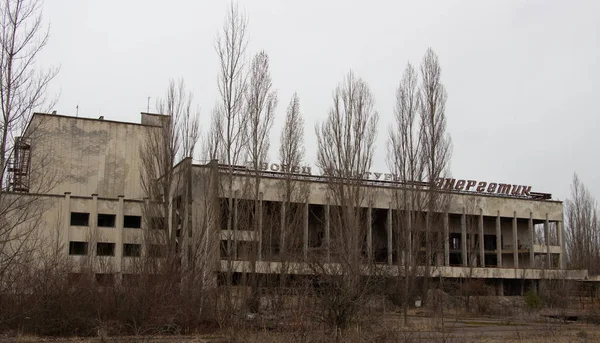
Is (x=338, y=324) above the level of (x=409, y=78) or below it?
below

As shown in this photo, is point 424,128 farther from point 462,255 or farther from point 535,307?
point 462,255

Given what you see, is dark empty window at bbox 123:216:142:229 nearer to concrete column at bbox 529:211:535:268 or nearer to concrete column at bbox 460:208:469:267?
concrete column at bbox 460:208:469:267

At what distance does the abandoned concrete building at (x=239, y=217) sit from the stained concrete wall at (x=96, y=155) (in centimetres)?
8

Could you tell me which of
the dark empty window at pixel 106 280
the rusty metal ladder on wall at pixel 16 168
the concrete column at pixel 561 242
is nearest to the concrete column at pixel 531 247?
the concrete column at pixel 561 242

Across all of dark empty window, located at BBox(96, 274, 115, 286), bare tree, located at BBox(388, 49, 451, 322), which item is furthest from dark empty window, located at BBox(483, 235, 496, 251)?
dark empty window, located at BBox(96, 274, 115, 286)

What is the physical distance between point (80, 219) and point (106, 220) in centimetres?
197

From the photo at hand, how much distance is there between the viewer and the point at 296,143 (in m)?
30.6

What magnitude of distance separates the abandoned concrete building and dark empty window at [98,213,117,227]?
0.08m

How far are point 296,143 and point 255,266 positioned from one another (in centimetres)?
859

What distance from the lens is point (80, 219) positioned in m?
45.9

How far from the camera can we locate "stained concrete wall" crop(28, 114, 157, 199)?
48.2m

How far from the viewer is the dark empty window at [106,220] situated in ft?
152

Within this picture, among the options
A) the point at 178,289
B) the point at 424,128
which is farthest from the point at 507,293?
the point at 178,289

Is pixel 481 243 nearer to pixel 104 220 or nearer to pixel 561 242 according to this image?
pixel 561 242
